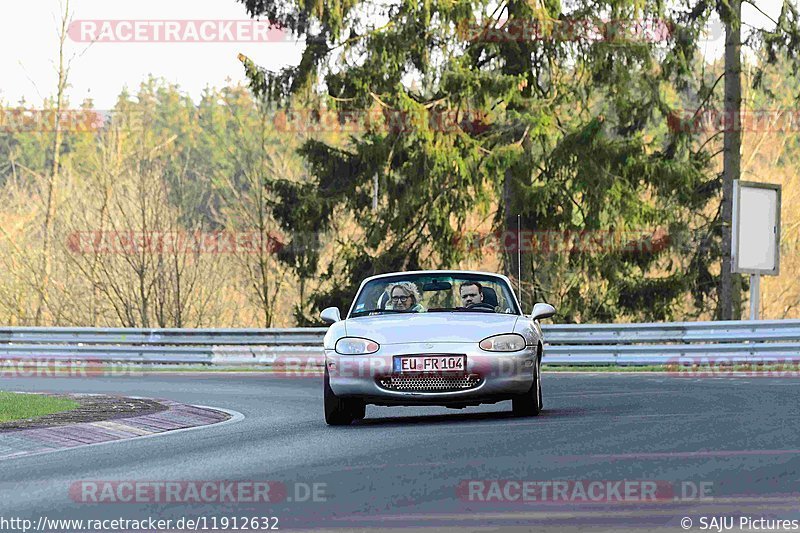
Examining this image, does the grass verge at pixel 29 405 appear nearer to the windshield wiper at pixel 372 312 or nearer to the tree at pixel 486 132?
the windshield wiper at pixel 372 312

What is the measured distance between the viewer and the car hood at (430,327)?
13539 millimetres

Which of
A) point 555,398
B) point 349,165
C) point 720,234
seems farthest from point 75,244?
point 555,398

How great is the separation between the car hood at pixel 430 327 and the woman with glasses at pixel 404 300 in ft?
1.66

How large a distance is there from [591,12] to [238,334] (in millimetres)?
11030

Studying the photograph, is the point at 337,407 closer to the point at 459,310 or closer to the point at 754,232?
the point at 459,310

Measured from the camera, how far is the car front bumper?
44.1 ft

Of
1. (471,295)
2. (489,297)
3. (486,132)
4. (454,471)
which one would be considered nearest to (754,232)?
(486,132)

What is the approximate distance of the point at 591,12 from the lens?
35.1 metres

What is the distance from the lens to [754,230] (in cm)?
2955

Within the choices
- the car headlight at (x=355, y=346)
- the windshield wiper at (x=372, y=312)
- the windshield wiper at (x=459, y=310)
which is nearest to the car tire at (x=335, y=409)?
the car headlight at (x=355, y=346)

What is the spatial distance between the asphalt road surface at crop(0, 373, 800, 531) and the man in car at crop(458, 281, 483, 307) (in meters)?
1.10

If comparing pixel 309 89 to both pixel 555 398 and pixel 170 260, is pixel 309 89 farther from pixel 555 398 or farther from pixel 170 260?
pixel 555 398

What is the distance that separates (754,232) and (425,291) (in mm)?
15815

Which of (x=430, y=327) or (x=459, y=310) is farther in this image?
(x=459, y=310)
